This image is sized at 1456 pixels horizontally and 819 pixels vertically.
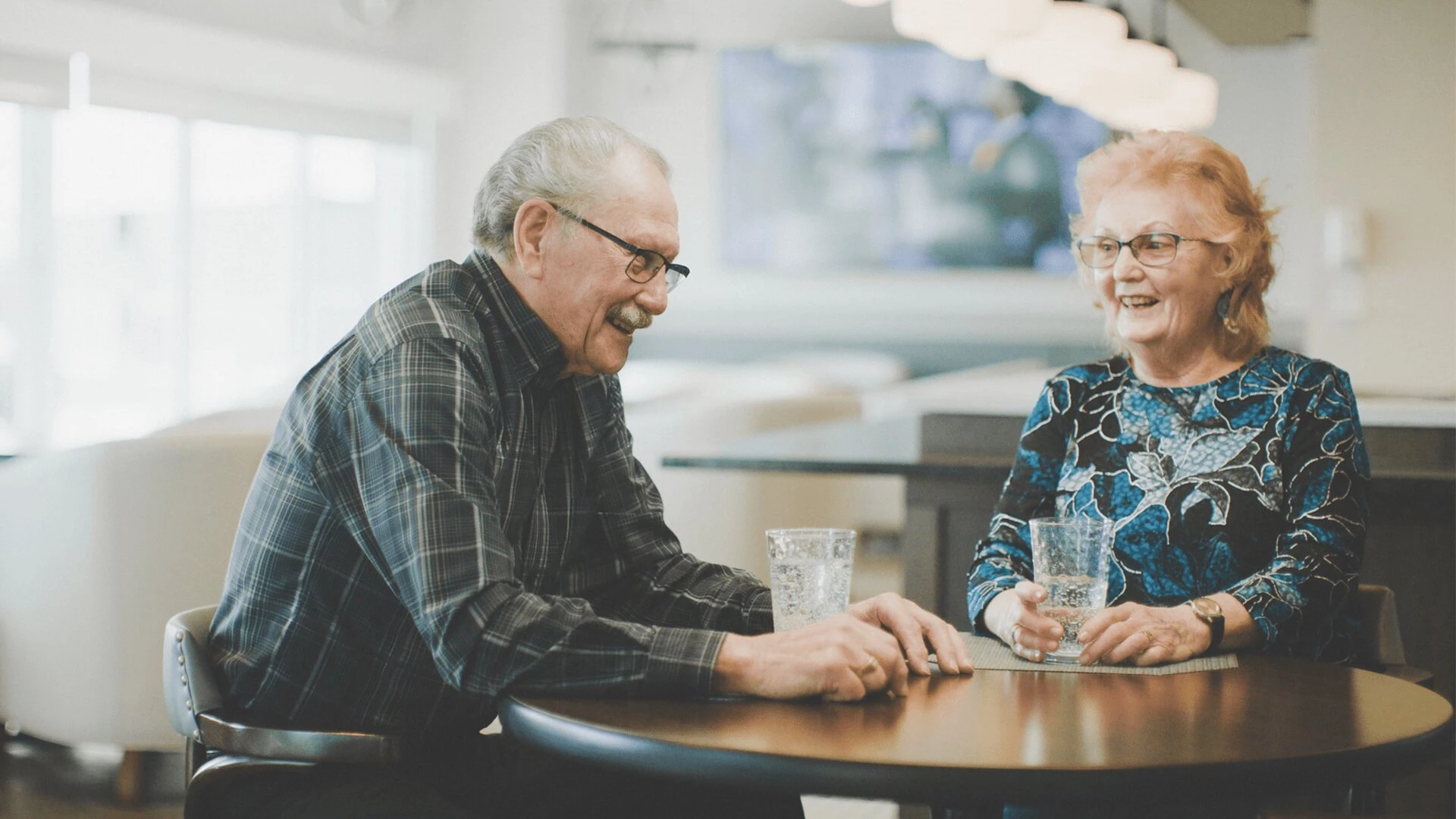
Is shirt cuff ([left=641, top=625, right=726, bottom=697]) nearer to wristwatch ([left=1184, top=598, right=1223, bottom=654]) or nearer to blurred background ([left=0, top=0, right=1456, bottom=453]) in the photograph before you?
wristwatch ([left=1184, top=598, right=1223, bottom=654])

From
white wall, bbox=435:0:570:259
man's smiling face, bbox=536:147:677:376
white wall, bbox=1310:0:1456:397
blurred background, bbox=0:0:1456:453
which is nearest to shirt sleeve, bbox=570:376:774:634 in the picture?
man's smiling face, bbox=536:147:677:376

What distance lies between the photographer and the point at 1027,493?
1.73 metres

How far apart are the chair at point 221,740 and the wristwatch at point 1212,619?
0.79m

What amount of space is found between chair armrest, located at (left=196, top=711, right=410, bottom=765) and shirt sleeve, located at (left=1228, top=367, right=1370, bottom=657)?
0.89 meters

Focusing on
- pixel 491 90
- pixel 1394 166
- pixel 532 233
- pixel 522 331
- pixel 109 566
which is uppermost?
pixel 491 90

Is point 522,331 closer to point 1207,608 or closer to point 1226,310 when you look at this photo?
point 1207,608

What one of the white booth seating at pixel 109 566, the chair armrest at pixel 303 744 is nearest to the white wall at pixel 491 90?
the white booth seating at pixel 109 566

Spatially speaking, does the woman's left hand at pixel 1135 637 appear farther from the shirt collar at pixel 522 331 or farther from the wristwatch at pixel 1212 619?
the shirt collar at pixel 522 331

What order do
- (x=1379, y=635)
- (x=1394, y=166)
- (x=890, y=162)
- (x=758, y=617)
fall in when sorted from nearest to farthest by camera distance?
1. (x=758, y=617)
2. (x=1379, y=635)
3. (x=1394, y=166)
4. (x=890, y=162)

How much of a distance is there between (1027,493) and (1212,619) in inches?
14.3

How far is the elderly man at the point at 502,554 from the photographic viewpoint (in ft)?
3.83

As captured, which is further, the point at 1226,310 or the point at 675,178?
the point at 675,178

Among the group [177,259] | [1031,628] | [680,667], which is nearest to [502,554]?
[680,667]

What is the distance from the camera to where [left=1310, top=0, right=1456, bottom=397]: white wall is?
4.32 metres
